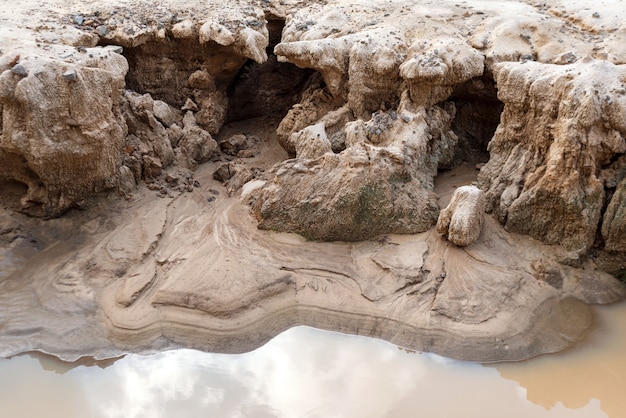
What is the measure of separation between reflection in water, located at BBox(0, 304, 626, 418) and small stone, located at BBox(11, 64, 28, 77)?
5.59 feet

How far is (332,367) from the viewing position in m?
3.09

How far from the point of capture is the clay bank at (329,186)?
3299mm

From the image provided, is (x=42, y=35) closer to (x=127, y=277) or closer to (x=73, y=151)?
(x=73, y=151)

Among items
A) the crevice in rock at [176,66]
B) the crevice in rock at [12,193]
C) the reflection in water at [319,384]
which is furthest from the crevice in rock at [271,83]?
the reflection in water at [319,384]

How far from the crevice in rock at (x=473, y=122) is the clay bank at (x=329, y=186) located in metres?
0.02

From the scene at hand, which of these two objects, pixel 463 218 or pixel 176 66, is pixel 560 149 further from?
pixel 176 66

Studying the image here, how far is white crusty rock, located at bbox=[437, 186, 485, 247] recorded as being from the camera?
11.7 feet

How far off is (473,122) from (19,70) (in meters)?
3.33

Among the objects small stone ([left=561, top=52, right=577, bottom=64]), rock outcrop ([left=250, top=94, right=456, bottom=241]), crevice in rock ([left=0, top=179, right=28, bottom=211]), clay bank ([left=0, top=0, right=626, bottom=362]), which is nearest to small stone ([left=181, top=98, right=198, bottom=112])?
clay bank ([left=0, top=0, right=626, bottom=362])

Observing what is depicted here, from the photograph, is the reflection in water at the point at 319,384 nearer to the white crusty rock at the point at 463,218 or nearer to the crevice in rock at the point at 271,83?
the white crusty rock at the point at 463,218

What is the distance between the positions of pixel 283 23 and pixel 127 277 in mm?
2884

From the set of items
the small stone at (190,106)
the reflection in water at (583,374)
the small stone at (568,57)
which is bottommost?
the reflection in water at (583,374)

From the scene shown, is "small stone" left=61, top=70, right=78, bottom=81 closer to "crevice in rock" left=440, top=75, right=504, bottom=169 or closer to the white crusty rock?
the white crusty rock

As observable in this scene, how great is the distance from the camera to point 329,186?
3744 mm
